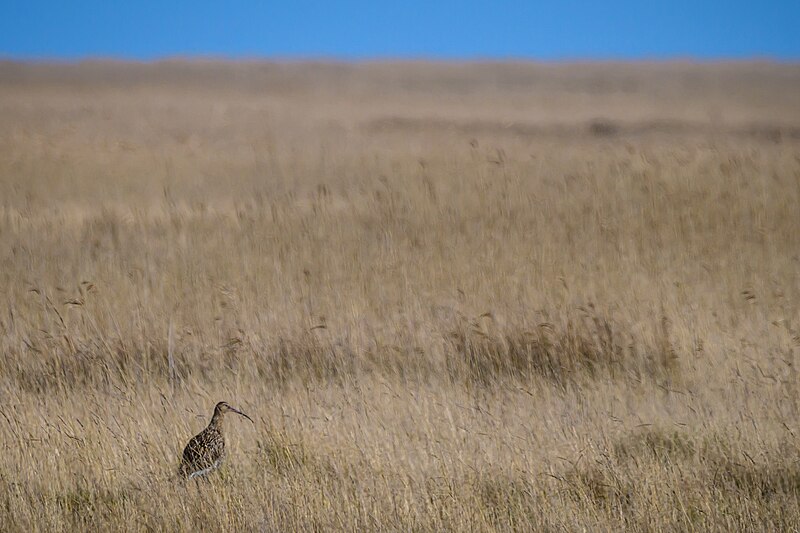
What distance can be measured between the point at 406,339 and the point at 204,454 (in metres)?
2.75

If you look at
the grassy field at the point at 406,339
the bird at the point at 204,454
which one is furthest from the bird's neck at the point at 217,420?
the grassy field at the point at 406,339

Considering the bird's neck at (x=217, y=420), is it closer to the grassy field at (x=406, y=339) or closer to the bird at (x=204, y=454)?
the bird at (x=204, y=454)

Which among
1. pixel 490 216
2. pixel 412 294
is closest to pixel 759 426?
pixel 412 294

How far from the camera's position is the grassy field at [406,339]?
4.90m

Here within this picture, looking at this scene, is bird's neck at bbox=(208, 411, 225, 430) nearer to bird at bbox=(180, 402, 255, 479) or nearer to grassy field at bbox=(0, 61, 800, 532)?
bird at bbox=(180, 402, 255, 479)

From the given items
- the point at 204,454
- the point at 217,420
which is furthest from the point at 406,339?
the point at 204,454

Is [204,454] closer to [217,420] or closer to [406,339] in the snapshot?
[217,420]

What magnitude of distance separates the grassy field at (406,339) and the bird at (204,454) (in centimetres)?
8

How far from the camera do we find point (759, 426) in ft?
18.2

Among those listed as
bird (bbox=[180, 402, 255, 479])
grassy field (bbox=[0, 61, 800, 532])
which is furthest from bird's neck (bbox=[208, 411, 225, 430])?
grassy field (bbox=[0, 61, 800, 532])

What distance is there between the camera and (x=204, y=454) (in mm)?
5016

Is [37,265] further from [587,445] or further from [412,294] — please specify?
[587,445]

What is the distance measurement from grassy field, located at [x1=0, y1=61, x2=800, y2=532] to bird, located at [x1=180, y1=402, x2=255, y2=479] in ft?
0.27

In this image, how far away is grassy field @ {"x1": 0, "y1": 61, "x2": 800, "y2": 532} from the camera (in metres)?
4.90
